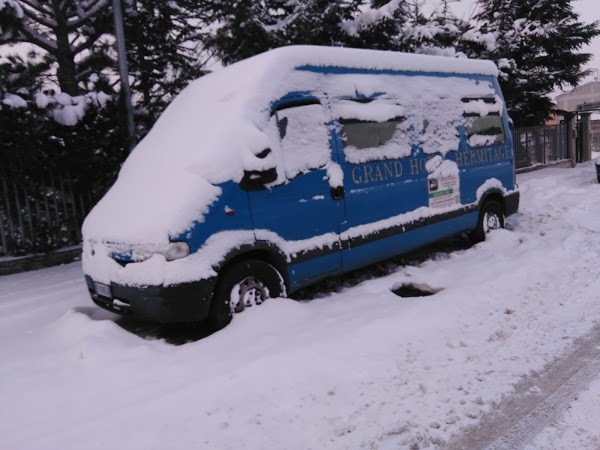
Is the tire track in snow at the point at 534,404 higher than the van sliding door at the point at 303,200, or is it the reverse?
the van sliding door at the point at 303,200

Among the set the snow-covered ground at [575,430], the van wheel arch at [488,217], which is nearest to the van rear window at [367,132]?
the van wheel arch at [488,217]

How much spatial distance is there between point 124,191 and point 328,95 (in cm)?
221

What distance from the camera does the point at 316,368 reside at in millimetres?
3082

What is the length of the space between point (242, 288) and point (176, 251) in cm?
73

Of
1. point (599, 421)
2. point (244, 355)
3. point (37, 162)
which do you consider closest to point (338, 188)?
point (244, 355)

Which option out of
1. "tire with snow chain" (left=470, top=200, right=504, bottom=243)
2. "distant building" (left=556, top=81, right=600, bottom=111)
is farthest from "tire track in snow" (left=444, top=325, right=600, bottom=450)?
"distant building" (left=556, top=81, right=600, bottom=111)

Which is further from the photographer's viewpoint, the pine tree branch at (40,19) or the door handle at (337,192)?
the pine tree branch at (40,19)

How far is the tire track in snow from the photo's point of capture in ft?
8.01

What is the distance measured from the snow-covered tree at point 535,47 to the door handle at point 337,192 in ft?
47.6

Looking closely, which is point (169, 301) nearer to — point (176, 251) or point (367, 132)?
point (176, 251)

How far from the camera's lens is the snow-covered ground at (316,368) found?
254 centimetres

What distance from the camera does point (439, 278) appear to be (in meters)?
5.02

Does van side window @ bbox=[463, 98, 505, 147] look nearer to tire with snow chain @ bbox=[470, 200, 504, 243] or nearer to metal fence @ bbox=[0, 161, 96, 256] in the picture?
tire with snow chain @ bbox=[470, 200, 504, 243]

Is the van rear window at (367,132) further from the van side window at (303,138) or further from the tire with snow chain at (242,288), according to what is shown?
the tire with snow chain at (242,288)
